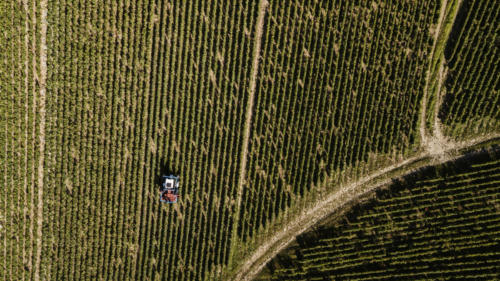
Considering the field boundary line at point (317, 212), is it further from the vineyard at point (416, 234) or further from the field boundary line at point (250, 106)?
the field boundary line at point (250, 106)

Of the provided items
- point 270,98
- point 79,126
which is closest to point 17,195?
point 79,126

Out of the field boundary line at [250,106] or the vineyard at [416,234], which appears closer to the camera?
the field boundary line at [250,106]

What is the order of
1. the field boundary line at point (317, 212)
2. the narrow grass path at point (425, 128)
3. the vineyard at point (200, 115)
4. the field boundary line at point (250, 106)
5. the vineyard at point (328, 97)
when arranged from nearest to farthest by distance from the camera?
1. the vineyard at point (200, 115)
2. the field boundary line at point (250, 106)
3. the vineyard at point (328, 97)
4. the narrow grass path at point (425, 128)
5. the field boundary line at point (317, 212)

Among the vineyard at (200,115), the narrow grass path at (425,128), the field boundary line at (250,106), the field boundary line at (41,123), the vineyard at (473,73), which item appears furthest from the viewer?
the narrow grass path at (425,128)

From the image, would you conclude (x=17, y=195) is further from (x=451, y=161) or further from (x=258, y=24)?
(x=451, y=161)

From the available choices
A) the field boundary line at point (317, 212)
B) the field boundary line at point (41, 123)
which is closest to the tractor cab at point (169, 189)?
the field boundary line at point (317, 212)

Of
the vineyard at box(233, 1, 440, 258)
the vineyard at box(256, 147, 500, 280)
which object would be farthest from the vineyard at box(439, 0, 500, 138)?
the vineyard at box(256, 147, 500, 280)

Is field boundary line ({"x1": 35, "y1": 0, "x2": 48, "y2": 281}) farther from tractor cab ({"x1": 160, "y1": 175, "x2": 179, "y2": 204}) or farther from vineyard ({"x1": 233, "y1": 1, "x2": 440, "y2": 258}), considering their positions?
vineyard ({"x1": 233, "y1": 1, "x2": 440, "y2": 258})

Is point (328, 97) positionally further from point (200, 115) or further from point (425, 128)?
point (200, 115)
